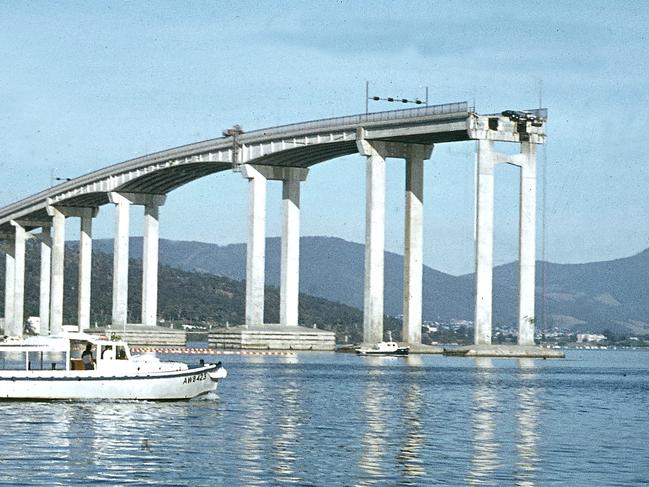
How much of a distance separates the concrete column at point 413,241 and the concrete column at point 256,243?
21.2 meters

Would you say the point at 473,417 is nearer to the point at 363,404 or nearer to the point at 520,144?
the point at 363,404

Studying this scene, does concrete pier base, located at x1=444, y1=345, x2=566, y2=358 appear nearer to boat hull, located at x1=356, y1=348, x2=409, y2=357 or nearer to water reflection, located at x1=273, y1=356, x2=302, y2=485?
boat hull, located at x1=356, y1=348, x2=409, y2=357

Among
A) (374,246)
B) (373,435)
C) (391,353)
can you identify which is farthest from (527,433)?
(374,246)

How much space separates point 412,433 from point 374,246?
317 ft

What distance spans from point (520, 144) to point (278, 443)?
94994mm

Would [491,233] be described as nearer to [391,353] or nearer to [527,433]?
[391,353]

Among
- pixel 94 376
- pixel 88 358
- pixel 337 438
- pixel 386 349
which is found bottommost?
pixel 337 438

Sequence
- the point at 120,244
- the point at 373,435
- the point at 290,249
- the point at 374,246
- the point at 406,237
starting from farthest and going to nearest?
1. the point at 120,244
2. the point at 290,249
3. the point at 406,237
4. the point at 374,246
5. the point at 373,435

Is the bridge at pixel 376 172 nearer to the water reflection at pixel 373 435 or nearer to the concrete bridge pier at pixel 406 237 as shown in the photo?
the concrete bridge pier at pixel 406 237

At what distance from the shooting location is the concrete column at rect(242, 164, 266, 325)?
16712 centimetres

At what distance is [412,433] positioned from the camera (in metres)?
53.9

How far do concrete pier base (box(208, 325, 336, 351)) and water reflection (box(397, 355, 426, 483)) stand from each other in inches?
2915

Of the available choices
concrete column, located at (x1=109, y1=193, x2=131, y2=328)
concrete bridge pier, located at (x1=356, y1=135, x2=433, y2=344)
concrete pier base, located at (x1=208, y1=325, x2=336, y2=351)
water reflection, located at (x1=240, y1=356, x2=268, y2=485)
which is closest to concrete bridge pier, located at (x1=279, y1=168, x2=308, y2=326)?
concrete pier base, located at (x1=208, y1=325, x2=336, y2=351)

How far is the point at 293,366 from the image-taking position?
118625 mm
